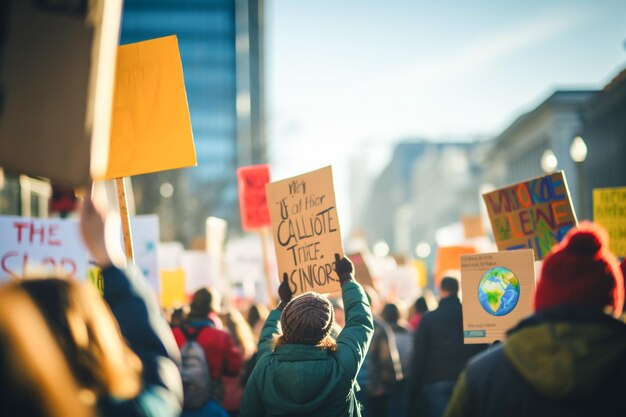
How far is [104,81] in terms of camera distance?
7.26 feet

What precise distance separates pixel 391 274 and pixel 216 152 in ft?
250

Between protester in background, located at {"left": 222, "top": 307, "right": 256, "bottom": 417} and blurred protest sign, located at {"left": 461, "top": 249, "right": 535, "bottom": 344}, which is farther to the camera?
protester in background, located at {"left": 222, "top": 307, "right": 256, "bottom": 417}

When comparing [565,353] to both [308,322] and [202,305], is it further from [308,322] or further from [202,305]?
[202,305]

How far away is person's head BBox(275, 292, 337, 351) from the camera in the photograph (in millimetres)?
3482

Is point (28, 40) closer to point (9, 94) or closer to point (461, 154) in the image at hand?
point (9, 94)

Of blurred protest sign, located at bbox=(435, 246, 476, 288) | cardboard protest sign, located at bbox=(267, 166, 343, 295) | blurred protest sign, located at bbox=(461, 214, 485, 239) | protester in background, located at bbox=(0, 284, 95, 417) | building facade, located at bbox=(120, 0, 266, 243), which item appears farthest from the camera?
building facade, located at bbox=(120, 0, 266, 243)

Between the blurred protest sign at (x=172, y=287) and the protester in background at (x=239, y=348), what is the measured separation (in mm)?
2927

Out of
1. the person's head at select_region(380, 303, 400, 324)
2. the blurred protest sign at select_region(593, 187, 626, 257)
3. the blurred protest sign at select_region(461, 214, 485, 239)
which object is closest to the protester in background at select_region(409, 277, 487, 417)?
the person's head at select_region(380, 303, 400, 324)

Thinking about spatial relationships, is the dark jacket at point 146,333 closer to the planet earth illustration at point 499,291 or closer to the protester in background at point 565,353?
→ the protester in background at point 565,353

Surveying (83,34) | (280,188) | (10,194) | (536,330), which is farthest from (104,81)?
(10,194)

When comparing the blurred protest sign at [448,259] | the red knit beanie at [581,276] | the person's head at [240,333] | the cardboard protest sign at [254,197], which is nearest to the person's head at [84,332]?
the red knit beanie at [581,276]

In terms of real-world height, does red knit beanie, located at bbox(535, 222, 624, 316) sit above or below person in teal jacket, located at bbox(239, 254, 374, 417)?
above

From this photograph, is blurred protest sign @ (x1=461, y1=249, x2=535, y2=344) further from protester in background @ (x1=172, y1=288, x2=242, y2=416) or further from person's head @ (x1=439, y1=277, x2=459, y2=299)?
protester in background @ (x1=172, y1=288, x2=242, y2=416)

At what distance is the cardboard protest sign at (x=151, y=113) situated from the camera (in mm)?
4543
